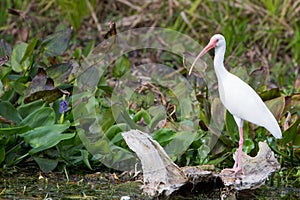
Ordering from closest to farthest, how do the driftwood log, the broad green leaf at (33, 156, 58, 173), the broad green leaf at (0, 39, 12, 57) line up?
the driftwood log
the broad green leaf at (33, 156, 58, 173)
the broad green leaf at (0, 39, 12, 57)

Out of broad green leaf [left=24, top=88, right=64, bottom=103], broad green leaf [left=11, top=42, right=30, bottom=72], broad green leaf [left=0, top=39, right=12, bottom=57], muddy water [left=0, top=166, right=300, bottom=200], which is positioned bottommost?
muddy water [left=0, top=166, right=300, bottom=200]

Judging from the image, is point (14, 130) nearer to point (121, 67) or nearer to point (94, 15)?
point (121, 67)

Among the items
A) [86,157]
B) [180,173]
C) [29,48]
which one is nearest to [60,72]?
[29,48]

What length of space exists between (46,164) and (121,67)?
141 cm

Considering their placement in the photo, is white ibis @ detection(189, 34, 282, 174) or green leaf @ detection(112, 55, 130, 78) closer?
white ibis @ detection(189, 34, 282, 174)

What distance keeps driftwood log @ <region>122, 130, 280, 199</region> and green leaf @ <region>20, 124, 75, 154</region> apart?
438 mm

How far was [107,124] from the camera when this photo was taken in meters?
3.17

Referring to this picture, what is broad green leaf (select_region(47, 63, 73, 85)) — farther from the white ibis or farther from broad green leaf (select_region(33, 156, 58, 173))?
the white ibis

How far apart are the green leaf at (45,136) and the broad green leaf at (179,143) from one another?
0.46m

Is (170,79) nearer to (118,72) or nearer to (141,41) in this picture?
(118,72)

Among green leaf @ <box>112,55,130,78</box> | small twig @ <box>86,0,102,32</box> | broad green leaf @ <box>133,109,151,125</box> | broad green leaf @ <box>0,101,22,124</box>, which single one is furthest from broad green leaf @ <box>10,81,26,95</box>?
small twig @ <box>86,0,102,32</box>

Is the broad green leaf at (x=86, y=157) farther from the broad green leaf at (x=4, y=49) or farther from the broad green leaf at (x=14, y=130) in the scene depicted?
the broad green leaf at (x=4, y=49)

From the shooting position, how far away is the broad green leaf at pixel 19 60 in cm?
351

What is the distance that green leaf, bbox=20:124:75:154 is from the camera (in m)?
2.95
